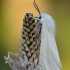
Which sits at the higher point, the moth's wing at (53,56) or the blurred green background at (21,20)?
the blurred green background at (21,20)

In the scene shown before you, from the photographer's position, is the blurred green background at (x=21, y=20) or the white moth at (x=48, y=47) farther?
the blurred green background at (x=21, y=20)

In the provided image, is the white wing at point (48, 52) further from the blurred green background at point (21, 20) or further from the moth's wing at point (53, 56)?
the blurred green background at point (21, 20)

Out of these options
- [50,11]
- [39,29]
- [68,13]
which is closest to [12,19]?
[50,11]

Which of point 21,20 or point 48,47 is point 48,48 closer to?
point 48,47

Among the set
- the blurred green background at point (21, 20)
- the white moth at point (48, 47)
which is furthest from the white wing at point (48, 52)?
the blurred green background at point (21, 20)

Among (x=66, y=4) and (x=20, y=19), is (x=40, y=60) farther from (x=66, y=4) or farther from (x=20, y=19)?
(x=66, y=4)

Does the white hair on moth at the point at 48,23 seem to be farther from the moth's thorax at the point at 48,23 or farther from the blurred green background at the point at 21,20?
the blurred green background at the point at 21,20

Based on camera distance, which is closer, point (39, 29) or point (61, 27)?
point (39, 29)
